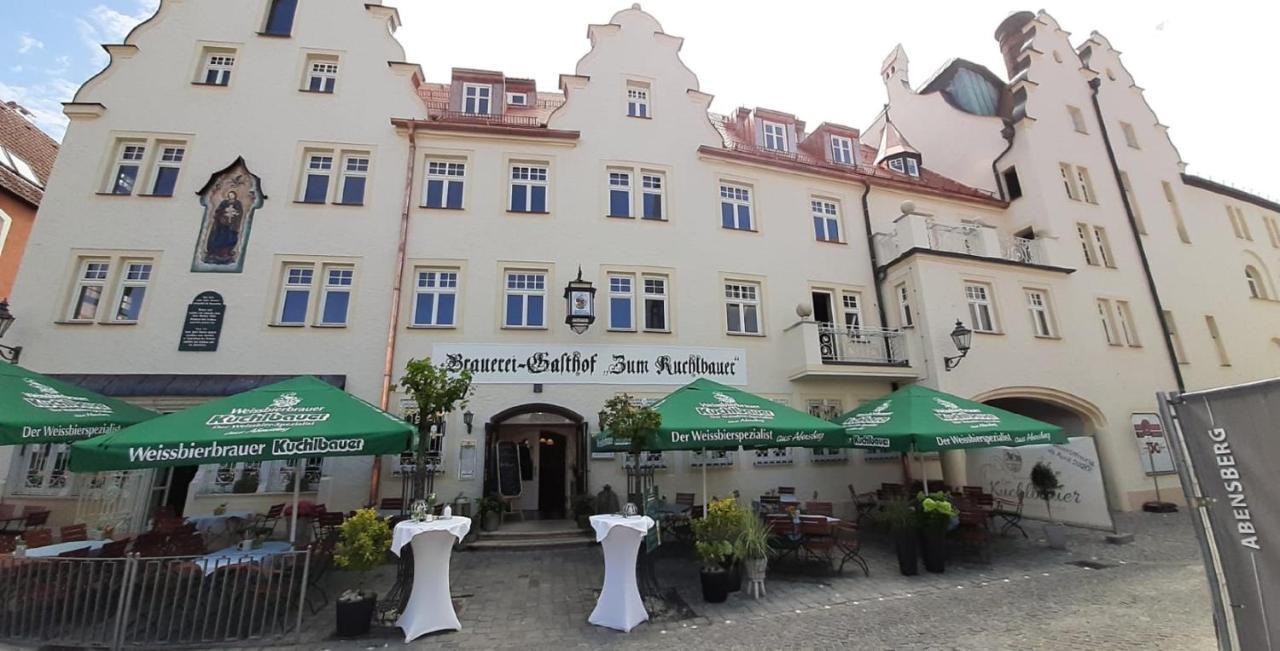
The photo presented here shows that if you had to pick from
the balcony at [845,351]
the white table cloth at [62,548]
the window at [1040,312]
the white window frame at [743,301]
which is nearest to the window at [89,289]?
the white table cloth at [62,548]

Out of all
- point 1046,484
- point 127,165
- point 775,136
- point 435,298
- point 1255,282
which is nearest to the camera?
point 1046,484

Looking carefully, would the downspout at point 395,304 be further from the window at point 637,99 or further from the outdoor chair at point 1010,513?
the outdoor chair at point 1010,513

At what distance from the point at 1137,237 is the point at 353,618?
24.3 m

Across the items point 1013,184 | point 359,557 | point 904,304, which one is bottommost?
point 359,557

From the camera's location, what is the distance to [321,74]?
13734 mm

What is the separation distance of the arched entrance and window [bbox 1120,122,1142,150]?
23728 millimetres

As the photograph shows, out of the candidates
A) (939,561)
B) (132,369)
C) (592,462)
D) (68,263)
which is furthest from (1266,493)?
(68,263)

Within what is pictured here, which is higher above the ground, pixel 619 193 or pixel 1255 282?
pixel 619 193

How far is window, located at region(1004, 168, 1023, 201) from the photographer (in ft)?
56.2

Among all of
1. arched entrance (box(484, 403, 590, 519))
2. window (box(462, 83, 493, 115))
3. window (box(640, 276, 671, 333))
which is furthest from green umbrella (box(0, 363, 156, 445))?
window (box(462, 83, 493, 115))

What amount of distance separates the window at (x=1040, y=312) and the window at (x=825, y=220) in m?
5.73

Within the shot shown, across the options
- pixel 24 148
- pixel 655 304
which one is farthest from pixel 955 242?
pixel 24 148

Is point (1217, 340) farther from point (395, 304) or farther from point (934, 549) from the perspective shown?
point (395, 304)

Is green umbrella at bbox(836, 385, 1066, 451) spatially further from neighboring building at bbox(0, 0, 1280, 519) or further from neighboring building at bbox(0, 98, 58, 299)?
neighboring building at bbox(0, 98, 58, 299)
